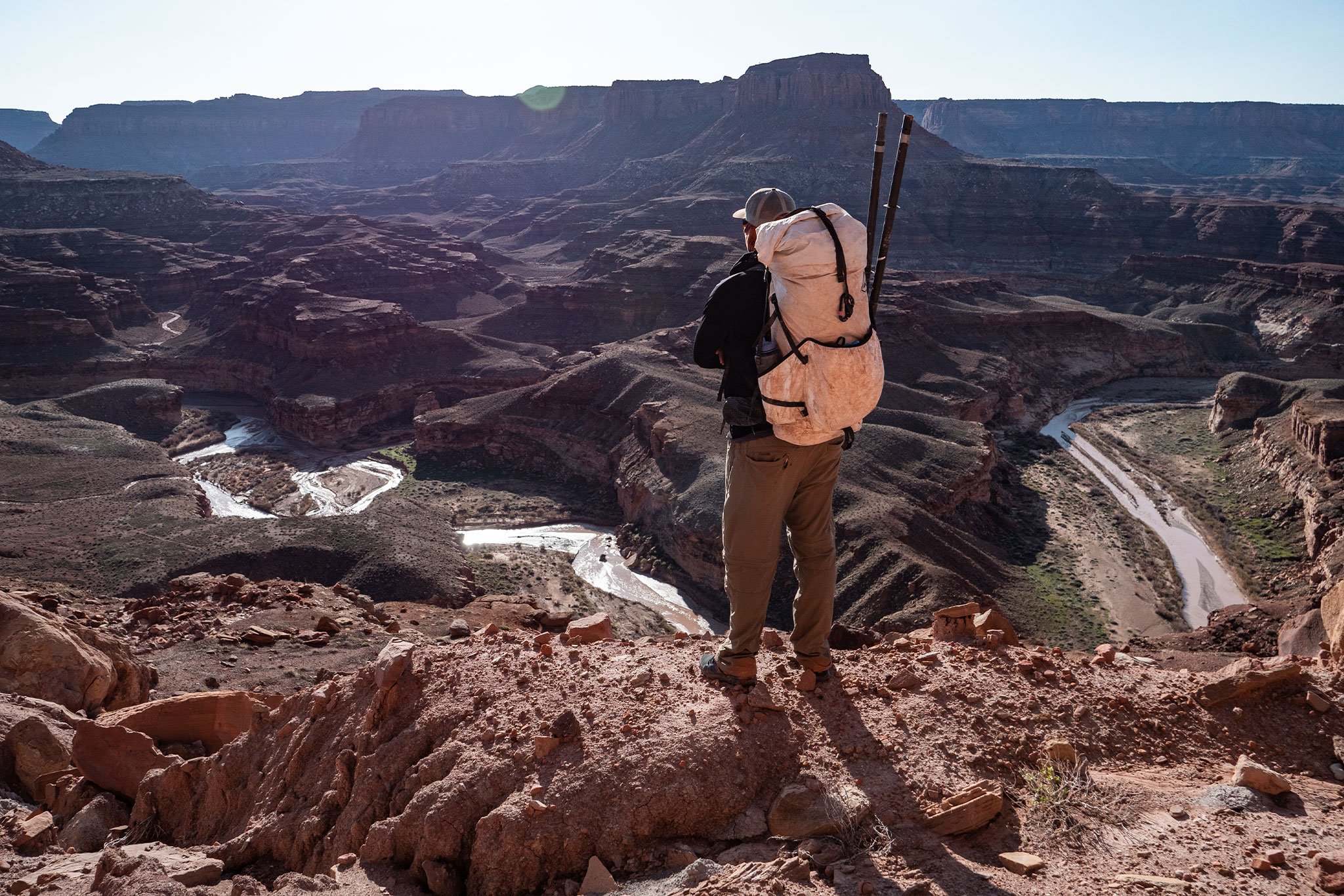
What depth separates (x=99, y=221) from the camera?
9488 cm

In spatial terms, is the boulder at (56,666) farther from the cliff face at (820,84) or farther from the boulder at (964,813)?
the cliff face at (820,84)

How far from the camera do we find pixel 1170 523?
36.8m

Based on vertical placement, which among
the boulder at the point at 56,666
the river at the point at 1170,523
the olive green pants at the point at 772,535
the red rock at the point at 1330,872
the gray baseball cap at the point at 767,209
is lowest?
the river at the point at 1170,523

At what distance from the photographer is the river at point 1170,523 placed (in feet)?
98.3

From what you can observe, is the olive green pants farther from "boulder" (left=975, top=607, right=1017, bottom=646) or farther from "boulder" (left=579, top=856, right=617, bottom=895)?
"boulder" (left=975, top=607, right=1017, bottom=646)

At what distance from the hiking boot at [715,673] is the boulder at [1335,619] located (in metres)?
4.21

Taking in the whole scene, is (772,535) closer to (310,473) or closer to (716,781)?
(716,781)

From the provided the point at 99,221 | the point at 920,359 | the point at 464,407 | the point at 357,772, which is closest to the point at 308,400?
the point at 464,407

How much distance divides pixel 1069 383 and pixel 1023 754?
59.9 m

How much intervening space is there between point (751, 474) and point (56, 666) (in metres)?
7.80

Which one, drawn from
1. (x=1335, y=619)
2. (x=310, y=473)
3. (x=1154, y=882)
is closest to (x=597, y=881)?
(x=1154, y=882)

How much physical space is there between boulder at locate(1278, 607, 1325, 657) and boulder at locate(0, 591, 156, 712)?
11904 mm

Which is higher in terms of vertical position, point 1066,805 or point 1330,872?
point 1330,872

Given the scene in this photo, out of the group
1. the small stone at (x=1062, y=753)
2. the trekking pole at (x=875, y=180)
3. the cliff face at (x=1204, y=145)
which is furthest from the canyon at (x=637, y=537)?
the cliff face at (x=1204, y=145)
